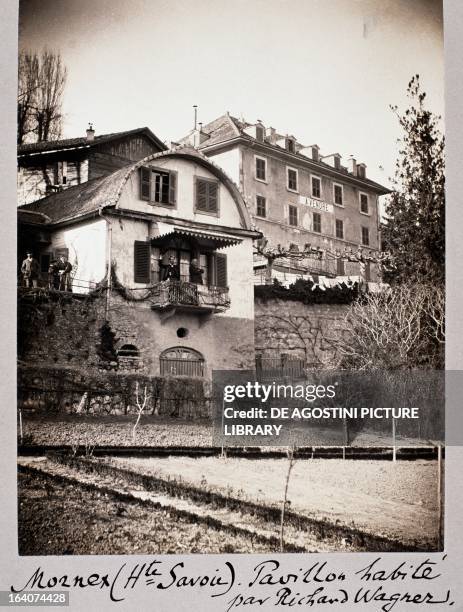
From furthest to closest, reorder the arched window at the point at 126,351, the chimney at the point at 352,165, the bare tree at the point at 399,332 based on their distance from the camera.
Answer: the chimney at the point at 352,165 < the bare tree at the point at 399,332 < the arched window at the point at 126,351

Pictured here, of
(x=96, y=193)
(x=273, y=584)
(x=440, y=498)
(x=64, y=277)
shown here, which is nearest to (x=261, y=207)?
(x=96, y=193)

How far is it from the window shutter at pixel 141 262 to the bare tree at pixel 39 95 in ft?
4.22

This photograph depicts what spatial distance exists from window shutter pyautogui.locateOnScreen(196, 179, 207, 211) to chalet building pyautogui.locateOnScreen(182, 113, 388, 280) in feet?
1.01

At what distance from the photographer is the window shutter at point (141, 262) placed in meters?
7.50

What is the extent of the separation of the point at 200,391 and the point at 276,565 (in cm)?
171

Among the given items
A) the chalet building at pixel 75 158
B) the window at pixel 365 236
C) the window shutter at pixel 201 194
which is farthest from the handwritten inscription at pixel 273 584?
the chalet building at pixel 75 158

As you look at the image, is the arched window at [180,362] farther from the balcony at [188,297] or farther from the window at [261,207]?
the window at [261,207]

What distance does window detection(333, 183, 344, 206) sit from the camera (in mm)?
7966

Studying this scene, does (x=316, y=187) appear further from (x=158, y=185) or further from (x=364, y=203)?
(x=158, y=185)

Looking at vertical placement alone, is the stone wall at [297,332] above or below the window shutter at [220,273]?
below

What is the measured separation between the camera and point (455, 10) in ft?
25.6

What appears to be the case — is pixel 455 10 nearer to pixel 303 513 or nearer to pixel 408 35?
pixel 408 35

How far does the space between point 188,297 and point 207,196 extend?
1001 mm

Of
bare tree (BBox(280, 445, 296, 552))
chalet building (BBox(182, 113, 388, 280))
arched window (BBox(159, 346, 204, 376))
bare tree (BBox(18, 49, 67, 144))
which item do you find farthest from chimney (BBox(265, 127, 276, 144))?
bare tree (BBox(280, 445, 296, 552))
